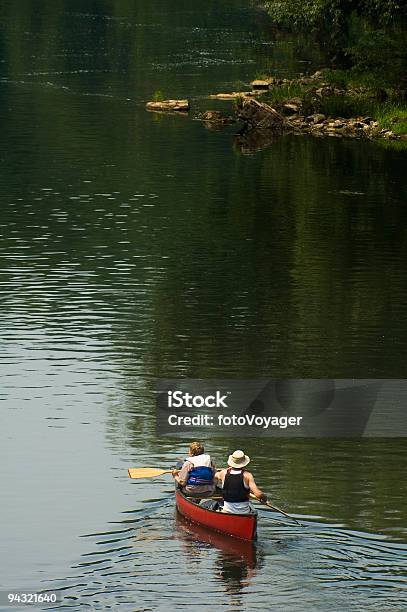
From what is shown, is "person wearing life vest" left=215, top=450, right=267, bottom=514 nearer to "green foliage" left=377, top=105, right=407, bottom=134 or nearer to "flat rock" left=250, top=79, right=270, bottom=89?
"green foliage" left=377, top=105, right=407, bottom=134

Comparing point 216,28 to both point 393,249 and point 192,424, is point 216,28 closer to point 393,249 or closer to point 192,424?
point 393,249

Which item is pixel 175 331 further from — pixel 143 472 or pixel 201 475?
pixel 201 475

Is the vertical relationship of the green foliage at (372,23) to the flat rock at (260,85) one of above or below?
above

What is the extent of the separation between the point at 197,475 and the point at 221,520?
2224mm

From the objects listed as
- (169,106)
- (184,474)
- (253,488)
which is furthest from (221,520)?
(169,106)

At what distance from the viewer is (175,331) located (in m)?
58.8

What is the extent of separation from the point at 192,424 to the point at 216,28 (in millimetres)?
142605

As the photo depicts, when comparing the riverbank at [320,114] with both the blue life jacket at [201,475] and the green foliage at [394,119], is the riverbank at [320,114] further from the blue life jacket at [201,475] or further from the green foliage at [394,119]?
the blue life jacket at [201,475]

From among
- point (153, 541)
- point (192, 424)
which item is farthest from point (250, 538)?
point (192, 424)

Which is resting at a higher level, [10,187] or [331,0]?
[331,0]

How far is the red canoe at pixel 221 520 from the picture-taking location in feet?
114

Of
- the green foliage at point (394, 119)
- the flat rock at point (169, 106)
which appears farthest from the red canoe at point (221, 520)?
the flat rock at point (169, 106)

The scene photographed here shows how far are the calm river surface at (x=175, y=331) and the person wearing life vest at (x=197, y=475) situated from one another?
97 cm

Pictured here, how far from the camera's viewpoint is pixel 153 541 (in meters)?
36.0
